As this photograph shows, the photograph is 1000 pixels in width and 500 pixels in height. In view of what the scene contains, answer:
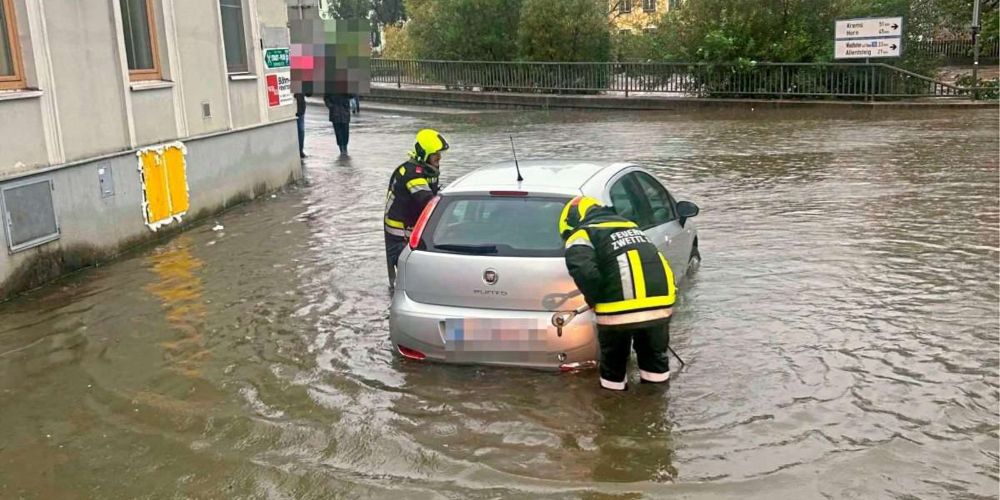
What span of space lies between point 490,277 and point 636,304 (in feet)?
3.34

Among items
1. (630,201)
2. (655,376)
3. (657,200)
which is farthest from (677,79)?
(655,376)

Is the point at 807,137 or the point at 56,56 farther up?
the point at 56,56

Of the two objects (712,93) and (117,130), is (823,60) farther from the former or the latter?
(117,130)

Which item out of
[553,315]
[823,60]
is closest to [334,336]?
[553,315]

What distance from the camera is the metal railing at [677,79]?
85.4 feet

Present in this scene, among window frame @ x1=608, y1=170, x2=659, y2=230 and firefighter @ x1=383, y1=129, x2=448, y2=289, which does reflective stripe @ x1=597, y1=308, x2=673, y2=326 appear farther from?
firefighter @ x1=383, y1=129, x2=448, y2=289

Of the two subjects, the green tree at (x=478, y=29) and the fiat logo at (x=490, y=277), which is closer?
the fiat logo at (x=490, y=277)

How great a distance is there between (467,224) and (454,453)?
5.67 feet

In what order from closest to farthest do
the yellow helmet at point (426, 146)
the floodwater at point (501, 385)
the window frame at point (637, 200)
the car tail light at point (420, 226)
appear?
1. the floodwater at point (501, 385)
2. the car tail light at point (420, 226)
3. the window frame at point (637, 200)
4. the yellow helmet at point (426, 146)

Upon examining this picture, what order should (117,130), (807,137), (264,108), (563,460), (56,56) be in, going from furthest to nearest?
1. (807,137)
2. (264,108)
3. (117,130)
4. (56,56)
5. (563,460)

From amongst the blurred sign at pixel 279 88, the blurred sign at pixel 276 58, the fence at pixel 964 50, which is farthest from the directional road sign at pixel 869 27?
the blurred sign at pixel 276 58

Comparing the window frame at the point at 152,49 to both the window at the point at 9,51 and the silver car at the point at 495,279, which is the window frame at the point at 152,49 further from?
the silver car at the point at 495,279

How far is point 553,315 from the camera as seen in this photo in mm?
5695

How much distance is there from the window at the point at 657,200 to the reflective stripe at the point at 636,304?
205 cm
